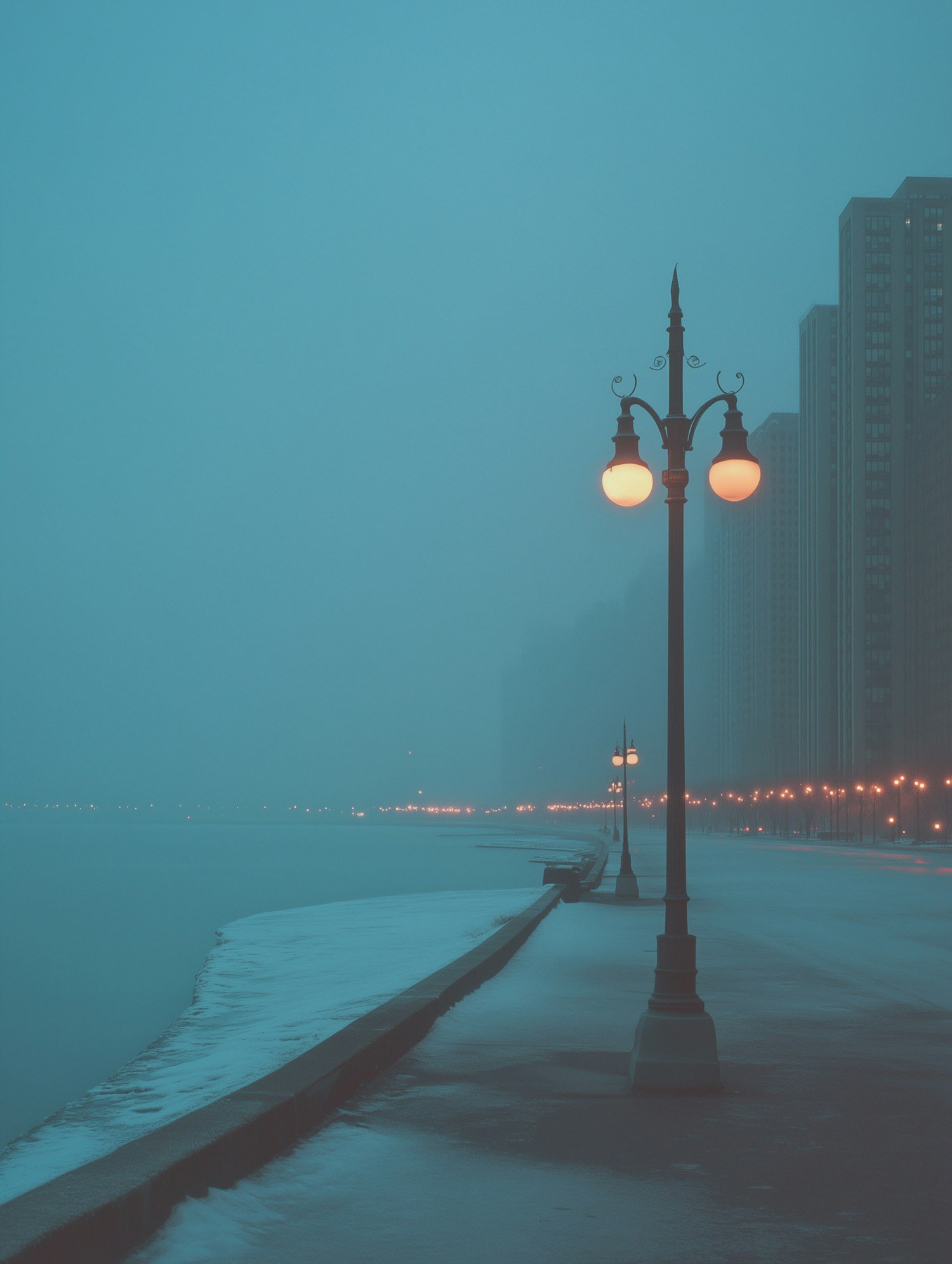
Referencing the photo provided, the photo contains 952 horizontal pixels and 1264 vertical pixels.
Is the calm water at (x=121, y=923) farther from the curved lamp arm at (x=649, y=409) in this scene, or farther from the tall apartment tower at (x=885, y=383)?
the tall apartment tower at (x=885, y=383)

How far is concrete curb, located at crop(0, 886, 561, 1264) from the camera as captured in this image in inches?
181

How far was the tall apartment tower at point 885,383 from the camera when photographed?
182 metres

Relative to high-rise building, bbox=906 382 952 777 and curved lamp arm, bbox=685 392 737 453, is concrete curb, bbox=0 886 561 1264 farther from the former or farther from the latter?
high-rise building, bbox=906 382 952 777

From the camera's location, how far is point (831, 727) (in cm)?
19412

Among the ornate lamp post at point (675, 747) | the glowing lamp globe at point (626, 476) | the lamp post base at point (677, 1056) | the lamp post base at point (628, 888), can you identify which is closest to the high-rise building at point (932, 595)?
the lamp post base at point (628, 888)

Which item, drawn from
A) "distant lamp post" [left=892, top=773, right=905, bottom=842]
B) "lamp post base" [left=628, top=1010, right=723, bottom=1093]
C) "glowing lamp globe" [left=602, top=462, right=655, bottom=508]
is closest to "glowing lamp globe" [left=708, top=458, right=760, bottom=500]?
"glowing lamp globe" [left=602, top=462, right=655, bottom=508]

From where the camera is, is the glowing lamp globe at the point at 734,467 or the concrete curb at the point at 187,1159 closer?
the concrete curb at the point at 187,1159

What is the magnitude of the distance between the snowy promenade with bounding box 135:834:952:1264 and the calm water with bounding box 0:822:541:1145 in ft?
32.1

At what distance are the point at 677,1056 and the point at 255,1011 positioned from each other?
10.6m

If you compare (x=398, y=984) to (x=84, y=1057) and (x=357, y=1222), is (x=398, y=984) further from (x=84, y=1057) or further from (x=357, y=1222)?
(x=357, y=1222)

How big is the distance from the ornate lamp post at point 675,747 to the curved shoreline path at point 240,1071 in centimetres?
211

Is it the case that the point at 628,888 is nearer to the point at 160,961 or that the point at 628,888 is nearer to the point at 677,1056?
the point at 160,961

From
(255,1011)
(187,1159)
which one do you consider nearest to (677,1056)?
(187,1159)

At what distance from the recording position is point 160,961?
113 feet
